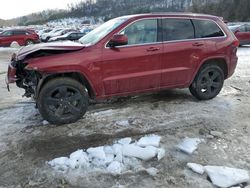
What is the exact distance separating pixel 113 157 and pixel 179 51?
283 centimetres

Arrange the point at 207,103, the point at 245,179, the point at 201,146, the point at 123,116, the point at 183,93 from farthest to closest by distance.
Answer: the point at 183,93 < the point at 207,103 < the point at 123,116 < the point at 201,146 < the point at 245,179

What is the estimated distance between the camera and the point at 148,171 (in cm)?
398

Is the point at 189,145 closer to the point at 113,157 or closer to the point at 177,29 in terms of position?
the point at 113,157

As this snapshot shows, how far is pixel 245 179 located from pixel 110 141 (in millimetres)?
1957

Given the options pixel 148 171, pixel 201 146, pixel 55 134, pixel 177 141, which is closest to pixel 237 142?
pixel 201 146

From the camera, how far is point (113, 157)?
4324mm

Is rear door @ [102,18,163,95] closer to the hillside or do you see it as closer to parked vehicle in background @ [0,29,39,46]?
the hillside

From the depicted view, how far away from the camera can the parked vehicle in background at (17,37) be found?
26.7 m

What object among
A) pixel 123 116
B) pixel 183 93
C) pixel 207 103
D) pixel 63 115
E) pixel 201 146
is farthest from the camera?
pixel 183 93

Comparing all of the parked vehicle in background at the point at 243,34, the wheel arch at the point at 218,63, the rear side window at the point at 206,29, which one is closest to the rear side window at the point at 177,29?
the rear side window at the point at 206,29

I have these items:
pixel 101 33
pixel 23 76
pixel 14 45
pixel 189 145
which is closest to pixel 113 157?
pixel 189 145

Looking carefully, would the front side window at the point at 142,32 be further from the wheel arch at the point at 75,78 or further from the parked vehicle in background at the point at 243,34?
the parked vehicle in background at the point at 243,34

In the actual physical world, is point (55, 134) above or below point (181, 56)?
below

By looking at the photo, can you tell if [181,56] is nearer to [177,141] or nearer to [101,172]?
[177,141]
